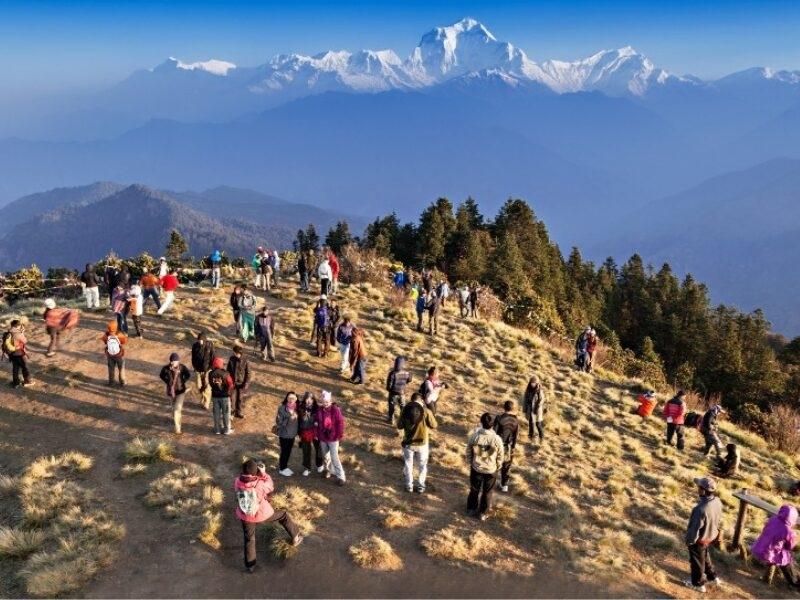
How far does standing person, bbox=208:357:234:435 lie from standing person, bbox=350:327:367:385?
14.6 feet

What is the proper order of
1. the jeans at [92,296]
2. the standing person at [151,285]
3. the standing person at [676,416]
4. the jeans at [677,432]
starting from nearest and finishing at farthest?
1. the standing person at [676,416]
2. the jeans at [677,432]
3. the standing person at [151,285]
4. the jeans at [92,296]

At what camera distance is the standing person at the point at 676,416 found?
1695 centimetres

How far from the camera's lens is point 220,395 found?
44.3 ft

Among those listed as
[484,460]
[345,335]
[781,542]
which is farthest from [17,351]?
[781,542]

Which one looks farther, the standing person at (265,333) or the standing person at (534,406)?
the standing person at (265,333)

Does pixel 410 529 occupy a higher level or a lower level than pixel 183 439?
lower

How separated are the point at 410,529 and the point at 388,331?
43.3 feet

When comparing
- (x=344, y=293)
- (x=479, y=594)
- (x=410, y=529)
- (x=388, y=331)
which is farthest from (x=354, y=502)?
(x=344, y=293)

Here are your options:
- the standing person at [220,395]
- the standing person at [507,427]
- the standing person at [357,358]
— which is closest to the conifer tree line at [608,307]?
the standing person at [357,358]

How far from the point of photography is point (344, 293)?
2881 cm

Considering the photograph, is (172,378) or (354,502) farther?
(172,378)

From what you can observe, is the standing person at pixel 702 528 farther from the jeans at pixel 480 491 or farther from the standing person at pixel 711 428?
the standing person at pixel 711 428

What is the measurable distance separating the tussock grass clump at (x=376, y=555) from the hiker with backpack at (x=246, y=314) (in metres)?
11.1

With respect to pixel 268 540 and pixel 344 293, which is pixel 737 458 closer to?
pixel 268 540
